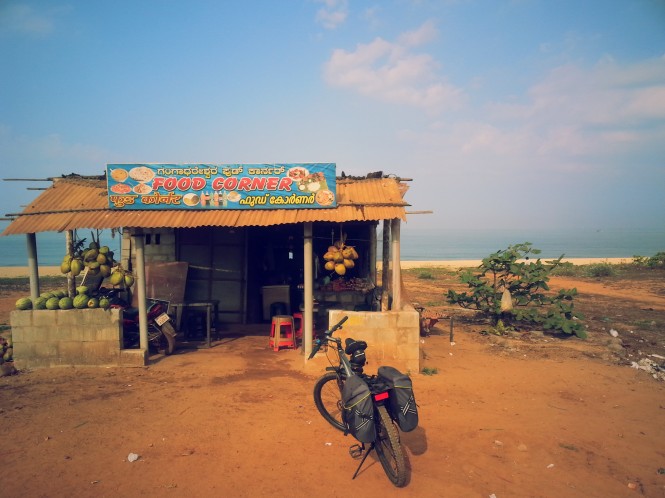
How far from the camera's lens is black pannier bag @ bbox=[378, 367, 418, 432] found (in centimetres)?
Result: 420

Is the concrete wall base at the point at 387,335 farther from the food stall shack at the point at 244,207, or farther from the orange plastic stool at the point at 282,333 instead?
the orange plastic stool at the point at 282,333

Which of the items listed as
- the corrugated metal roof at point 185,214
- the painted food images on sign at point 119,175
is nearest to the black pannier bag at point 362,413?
the corrugated metal roof at point 185,214

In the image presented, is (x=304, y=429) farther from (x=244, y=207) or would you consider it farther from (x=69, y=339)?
(x=69, y=339)

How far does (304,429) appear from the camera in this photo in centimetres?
551

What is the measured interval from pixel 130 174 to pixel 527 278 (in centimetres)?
979

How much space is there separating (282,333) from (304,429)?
419cm

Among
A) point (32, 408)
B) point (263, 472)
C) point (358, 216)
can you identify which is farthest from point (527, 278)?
point (32, 408)

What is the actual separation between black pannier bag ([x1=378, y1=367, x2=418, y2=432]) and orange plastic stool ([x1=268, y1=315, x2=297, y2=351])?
17.5ft

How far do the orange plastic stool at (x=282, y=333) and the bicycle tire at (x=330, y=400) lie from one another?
2379 millimetres

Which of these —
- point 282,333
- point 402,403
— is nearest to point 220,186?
point 282,333

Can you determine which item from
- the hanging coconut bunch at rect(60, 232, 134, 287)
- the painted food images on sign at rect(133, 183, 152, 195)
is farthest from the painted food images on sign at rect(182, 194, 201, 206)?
the hanging coconut bunch at rect(60, 232, 134, 287)

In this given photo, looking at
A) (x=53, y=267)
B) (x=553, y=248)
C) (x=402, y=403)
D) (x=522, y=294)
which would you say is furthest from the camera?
(x=553, y=248)

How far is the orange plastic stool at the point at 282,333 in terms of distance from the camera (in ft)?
30.6

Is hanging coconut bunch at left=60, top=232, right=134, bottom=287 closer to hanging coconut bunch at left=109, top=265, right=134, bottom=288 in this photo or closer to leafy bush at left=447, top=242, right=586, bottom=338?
hanging coconut bunch at left=109, top=265, right=134, bottom=288
